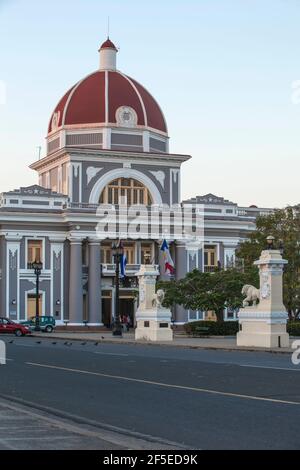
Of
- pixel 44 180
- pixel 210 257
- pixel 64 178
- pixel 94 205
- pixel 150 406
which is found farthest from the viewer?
pixel 44 180

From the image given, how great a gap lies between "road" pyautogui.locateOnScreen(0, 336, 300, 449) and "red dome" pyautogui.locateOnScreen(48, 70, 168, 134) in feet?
199

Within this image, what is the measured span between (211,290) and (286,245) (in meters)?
5.48

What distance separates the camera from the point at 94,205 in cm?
8356

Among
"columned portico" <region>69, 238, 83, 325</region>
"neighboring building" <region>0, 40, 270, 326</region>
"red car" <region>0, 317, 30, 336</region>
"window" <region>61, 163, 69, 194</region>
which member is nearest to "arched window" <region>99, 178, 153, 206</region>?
"neighboring building" <region>0, 40, 270, 326</region>

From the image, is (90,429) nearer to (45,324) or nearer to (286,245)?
(286,245)

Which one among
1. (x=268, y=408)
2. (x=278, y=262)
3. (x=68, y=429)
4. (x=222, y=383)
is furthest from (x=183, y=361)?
(x=68, y=429)

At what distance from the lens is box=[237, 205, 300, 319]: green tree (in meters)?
57.6

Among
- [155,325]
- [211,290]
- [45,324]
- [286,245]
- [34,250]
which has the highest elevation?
[34,250]

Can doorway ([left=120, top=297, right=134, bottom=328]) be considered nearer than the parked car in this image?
No

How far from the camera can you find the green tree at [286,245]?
57625 mm

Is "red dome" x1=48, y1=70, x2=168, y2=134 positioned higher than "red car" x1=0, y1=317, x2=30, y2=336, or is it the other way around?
"red dome" x1=48, y1=70, x2=168, y2=134

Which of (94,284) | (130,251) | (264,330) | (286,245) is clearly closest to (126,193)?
(130,251)

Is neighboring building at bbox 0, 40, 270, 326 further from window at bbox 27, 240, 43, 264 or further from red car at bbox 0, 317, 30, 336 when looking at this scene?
red car at bbox 0, 317, 30, 336

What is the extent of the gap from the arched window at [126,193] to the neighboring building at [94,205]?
0.30 feet
